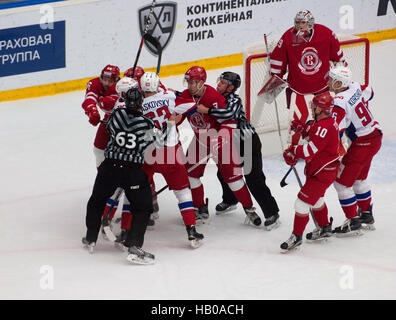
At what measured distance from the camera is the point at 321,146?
5059 millimetres

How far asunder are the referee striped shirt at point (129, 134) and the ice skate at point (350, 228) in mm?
1401

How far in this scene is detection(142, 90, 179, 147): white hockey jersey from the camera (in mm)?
5258

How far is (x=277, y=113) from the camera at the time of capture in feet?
22.6

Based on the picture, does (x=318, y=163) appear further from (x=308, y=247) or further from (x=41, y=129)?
(x=41, y=129)

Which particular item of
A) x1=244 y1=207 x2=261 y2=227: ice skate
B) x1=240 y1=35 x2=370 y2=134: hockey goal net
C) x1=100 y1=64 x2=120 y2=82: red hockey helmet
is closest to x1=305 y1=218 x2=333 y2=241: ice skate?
x1=244 y1=207 x2=261 y2=227: ice skate

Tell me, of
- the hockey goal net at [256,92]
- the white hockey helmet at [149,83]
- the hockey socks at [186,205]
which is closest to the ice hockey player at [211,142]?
the white hockey helmet at [149,83]

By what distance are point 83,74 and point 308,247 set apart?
3.75 metres

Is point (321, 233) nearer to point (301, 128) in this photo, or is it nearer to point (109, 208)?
point (301, 128)

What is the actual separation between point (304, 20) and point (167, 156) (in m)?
1.89

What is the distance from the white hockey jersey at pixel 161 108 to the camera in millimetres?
5258

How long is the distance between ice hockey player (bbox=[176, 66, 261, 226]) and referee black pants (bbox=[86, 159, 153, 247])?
26.3 inches

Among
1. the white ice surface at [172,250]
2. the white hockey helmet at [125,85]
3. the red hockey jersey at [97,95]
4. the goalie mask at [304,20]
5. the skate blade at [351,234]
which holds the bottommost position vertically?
the white ice surface at [172,250]

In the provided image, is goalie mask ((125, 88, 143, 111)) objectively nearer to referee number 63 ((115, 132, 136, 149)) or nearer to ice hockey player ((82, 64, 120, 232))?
referee number 63 ((115, 132, 136, 149))

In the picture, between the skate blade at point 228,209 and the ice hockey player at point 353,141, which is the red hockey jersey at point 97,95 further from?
the ice hockey player at point 353,141
